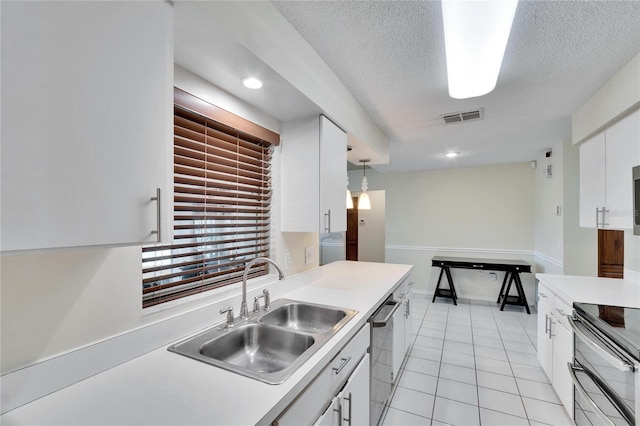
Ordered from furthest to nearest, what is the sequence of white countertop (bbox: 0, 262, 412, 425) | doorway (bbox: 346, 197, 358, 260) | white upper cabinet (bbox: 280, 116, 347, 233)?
doorway (bbox: 346, 197, 358, 260), white upper cabinet (bbox: 280, 116, 347, 233), white countertop (bbox: 0, 262, 412, 425)

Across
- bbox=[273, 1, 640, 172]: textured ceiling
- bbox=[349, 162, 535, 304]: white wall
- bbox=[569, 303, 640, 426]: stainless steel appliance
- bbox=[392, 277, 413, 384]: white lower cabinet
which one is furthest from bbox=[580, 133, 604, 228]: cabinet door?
bbox=[349, 162, 535, 304]: white wall

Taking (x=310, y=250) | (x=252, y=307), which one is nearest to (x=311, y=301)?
(x=252, y=307)

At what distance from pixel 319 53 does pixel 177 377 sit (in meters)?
1.70

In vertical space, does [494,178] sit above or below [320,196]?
above

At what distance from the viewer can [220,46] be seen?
113 centimetres

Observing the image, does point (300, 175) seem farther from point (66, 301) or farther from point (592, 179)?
point (592, 179)

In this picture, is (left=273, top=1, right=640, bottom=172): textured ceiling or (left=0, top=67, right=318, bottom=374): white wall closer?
(left=0, top=67, right=318, bottom=374): white wall

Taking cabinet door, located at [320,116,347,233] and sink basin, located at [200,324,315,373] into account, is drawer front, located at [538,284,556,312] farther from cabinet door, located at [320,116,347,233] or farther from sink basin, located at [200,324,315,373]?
sink basin, located at [200,324,315,373]

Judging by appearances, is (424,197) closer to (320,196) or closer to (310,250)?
(310,250)

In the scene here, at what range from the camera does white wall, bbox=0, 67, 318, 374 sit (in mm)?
788

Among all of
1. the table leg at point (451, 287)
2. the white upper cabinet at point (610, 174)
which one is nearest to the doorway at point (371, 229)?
the table leg at point (451, 287)

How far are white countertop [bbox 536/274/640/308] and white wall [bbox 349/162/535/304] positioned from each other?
95.7 inches

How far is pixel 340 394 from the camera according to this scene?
1.19m

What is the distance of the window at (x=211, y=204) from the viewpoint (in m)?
1.30
